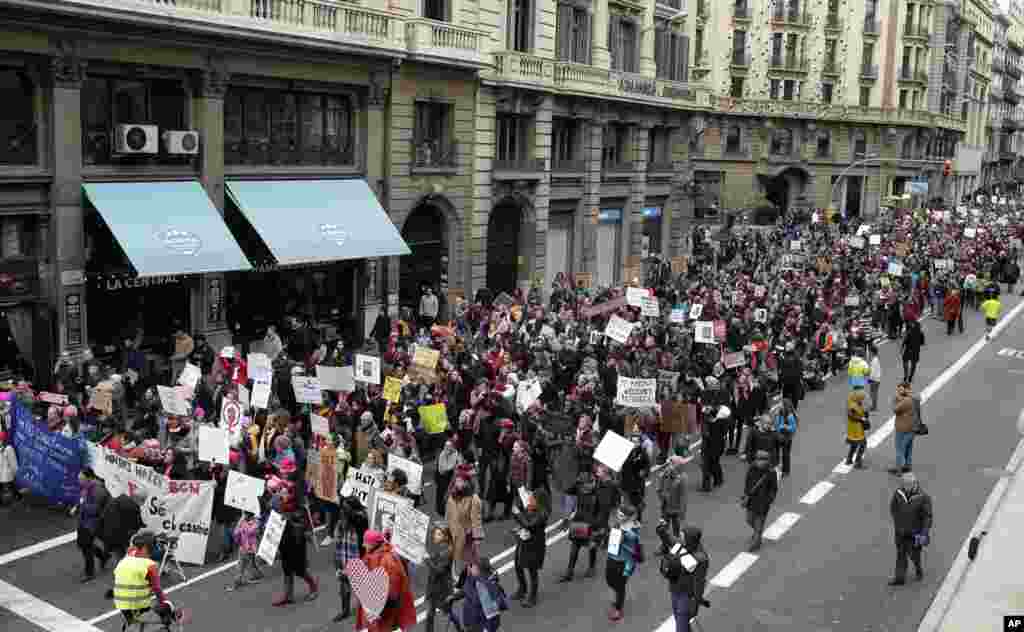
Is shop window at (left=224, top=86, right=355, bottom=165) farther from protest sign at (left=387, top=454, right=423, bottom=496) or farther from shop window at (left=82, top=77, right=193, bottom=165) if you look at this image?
protest sign at (left=387, top=454, right=423, bottom=496)

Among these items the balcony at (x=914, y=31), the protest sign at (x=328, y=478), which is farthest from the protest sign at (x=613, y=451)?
the balcony at (x=914, y=31)

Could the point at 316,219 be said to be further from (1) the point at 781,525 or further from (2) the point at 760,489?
(2) the point at 760,489

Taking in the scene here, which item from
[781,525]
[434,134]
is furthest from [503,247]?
[781,525]

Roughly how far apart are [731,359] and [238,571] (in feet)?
39.2

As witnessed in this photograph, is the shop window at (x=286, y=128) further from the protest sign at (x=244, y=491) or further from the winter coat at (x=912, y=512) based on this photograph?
the winter coat at (x=912, y=512)

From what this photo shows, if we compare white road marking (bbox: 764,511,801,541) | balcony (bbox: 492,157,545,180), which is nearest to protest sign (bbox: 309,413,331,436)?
white road marking (bbox: 764,511,801,541)

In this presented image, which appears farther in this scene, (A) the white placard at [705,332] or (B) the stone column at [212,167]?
(A) the white placard at [705,332]

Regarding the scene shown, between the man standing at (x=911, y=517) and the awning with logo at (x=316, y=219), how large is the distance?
16.2 m

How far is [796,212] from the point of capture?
2958 inches

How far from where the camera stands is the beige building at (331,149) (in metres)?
22.2

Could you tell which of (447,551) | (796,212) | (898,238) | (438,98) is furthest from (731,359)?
(796,212)

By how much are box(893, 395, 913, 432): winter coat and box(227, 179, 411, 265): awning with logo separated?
14.4m

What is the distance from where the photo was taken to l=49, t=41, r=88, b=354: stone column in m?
21.9

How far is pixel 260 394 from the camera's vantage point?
61.6 feet
